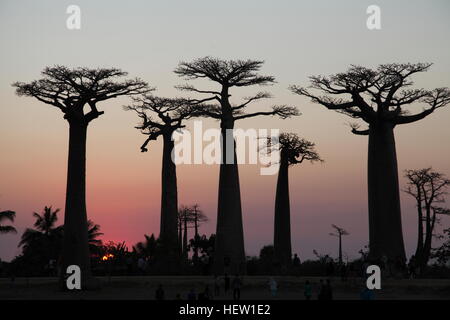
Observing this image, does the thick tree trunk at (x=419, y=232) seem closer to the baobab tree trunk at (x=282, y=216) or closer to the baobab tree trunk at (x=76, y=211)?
the baobab tree trunk at (x=282, y=216)

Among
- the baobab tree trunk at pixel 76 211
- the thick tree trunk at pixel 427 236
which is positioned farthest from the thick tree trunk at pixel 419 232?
the baobab tree trunk at pixel 76 211

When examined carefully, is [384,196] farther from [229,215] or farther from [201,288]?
[201,288]

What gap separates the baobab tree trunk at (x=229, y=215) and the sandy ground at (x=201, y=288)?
4.01m

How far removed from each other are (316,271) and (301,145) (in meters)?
10.2

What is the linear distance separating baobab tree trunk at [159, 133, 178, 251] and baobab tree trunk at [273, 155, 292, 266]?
210 inches

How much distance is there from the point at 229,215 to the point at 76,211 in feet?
29.4

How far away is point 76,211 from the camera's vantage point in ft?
131

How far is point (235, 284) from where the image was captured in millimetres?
33938

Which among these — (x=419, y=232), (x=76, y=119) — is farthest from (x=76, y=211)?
(x=419, y=232)

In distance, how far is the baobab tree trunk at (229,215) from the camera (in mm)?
45812

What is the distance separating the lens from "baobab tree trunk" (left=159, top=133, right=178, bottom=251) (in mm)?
52000

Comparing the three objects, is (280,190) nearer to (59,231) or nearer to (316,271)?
(316,271)

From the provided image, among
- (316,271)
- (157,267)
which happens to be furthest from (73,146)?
(316,271)
